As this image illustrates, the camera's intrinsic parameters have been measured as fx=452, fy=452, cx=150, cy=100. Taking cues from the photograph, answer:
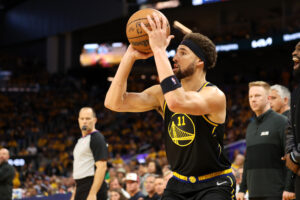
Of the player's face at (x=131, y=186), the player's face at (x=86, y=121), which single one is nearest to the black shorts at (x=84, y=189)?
the player's face at (x=86, y=121)

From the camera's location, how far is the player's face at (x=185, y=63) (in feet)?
11.6

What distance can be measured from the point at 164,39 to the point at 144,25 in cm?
22

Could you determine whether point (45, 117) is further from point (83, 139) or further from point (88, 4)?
point (83, 139)

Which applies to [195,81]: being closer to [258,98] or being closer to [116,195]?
[258,98]

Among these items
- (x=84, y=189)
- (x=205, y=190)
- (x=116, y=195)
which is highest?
(x=205, y=190)

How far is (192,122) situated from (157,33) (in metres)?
0.71

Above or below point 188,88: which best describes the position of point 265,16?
above

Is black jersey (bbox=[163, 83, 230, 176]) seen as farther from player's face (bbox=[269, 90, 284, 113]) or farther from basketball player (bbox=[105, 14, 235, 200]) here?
player's face (bbox=[269, 90, 284, 113])

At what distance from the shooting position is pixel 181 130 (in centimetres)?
341

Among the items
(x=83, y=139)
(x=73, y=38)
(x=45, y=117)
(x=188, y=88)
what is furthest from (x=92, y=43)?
(x=188, y=88)

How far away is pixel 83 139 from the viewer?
596 cm

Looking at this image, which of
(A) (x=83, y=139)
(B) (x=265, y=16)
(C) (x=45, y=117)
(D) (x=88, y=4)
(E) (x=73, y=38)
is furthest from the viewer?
(E) (x=73, y=38)

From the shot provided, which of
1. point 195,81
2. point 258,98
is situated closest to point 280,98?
point 258,98

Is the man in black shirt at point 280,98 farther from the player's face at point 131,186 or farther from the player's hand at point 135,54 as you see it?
the player's face at point 131,186
